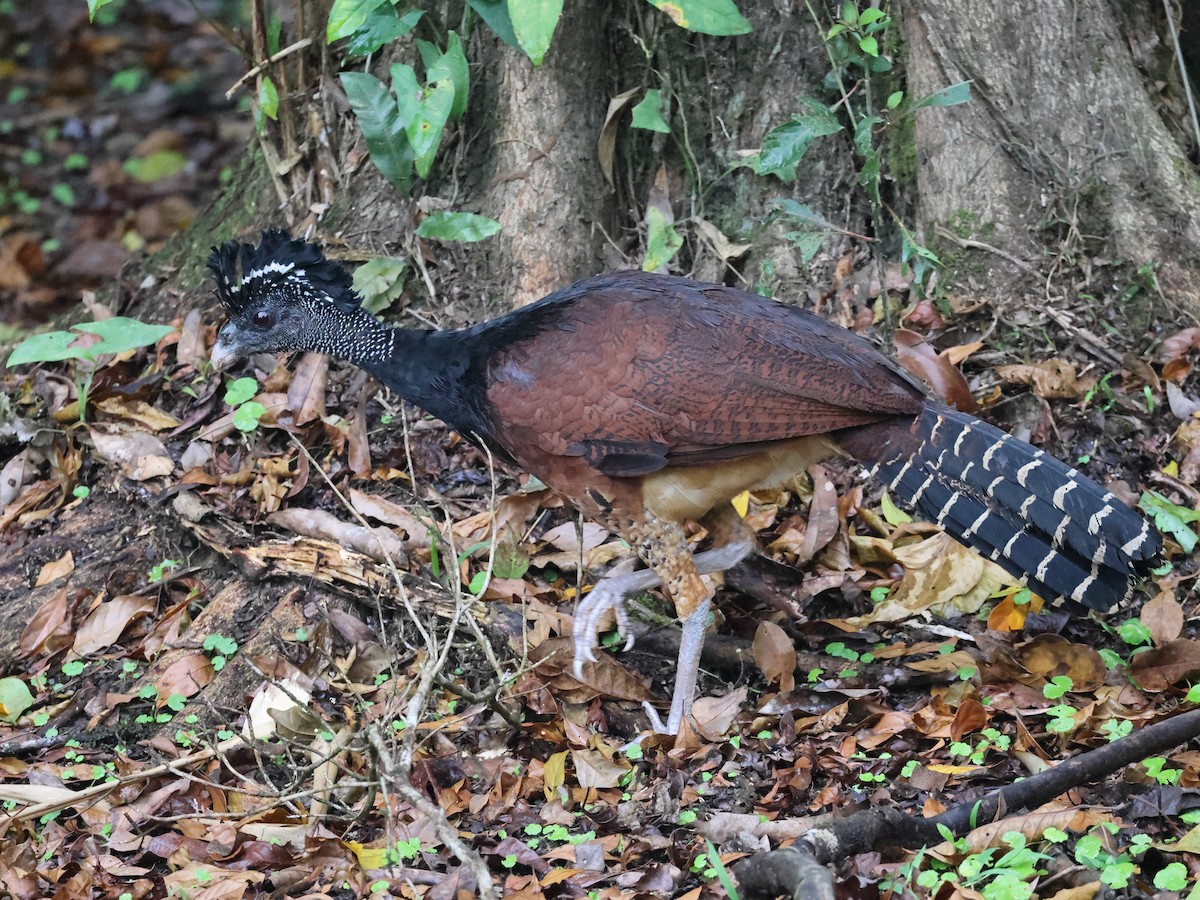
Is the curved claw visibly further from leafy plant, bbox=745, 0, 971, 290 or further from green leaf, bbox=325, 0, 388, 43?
green leaf, bbox=325, 0, 388, 43

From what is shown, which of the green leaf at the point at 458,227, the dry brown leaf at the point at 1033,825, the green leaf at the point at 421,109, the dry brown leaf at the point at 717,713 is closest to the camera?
the dry brown leaf at the point at 1033,825

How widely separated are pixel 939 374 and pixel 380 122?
2792 mm

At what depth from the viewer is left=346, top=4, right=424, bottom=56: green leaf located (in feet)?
17.7

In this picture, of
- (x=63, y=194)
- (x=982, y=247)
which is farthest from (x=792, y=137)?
(x=63, y=194)

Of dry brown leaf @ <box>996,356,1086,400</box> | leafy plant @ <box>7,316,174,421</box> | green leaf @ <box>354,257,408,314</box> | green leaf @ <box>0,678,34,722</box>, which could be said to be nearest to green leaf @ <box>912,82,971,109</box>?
dry brown leaf @ <box>996,356,1086,400</box>

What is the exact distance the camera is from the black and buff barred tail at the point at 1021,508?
12.7ft

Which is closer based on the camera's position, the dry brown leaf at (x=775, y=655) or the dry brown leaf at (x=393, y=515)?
the dry brown leaf at (x=775, y=655)

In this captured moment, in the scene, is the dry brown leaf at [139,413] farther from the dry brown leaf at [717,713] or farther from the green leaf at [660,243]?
the dry brown leaf at [717,713]

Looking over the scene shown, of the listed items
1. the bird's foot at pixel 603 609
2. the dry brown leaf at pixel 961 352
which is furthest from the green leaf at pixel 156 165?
the dry brown leaf at pixel 961 352

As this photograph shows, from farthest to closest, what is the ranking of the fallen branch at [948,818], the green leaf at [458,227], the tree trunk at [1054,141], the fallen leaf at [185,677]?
the green leaf at [458,227] < the tree trunk at [1054,141] < the fallen leaf at [185,677] < the fallen branch at [948,818]

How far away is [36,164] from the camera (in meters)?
10.2

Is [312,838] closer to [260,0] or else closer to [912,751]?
[912,751]

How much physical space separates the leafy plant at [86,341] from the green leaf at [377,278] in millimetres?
949

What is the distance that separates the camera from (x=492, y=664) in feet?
12.8
